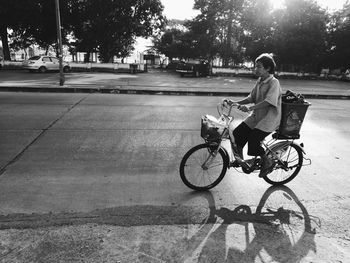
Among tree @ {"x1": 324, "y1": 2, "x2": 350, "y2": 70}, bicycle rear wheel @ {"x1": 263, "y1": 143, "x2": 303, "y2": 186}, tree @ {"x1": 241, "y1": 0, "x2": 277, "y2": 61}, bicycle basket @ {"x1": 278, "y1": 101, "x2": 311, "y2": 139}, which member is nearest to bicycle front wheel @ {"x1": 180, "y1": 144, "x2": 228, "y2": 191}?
bicycle rear wheel @ {"x1": 263, "y1": 143, "x2": 303, "y2": 186}

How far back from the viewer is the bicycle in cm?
432

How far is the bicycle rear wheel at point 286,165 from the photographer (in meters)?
4.77

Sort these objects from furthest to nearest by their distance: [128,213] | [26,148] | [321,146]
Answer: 1. [321,146]
2. [26,148]
3. [128,213]

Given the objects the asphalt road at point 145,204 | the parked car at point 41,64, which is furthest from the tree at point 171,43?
the asphalt road at point 145,204

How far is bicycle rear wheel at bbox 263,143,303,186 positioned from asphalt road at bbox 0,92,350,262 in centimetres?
14

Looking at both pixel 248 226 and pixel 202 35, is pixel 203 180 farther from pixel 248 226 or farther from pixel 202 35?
pixel 202 35

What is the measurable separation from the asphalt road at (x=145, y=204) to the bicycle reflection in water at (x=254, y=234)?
12 mm

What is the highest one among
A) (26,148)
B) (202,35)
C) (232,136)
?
(202,35)

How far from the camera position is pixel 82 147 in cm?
650

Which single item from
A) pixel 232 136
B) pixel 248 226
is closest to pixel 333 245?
pixel 248 226

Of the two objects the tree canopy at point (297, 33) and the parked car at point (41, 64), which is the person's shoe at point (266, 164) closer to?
the parked car at point (41, 64)

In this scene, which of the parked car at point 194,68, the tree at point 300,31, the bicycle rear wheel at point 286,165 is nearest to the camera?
the bicycle rear wheel at point 286,165

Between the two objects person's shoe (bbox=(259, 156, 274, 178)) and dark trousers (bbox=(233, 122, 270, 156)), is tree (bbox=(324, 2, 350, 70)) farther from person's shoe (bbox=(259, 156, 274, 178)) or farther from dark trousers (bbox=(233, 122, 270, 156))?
dark trousers (bbox=(233, 122, 270, 156))

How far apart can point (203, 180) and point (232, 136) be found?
776mm
